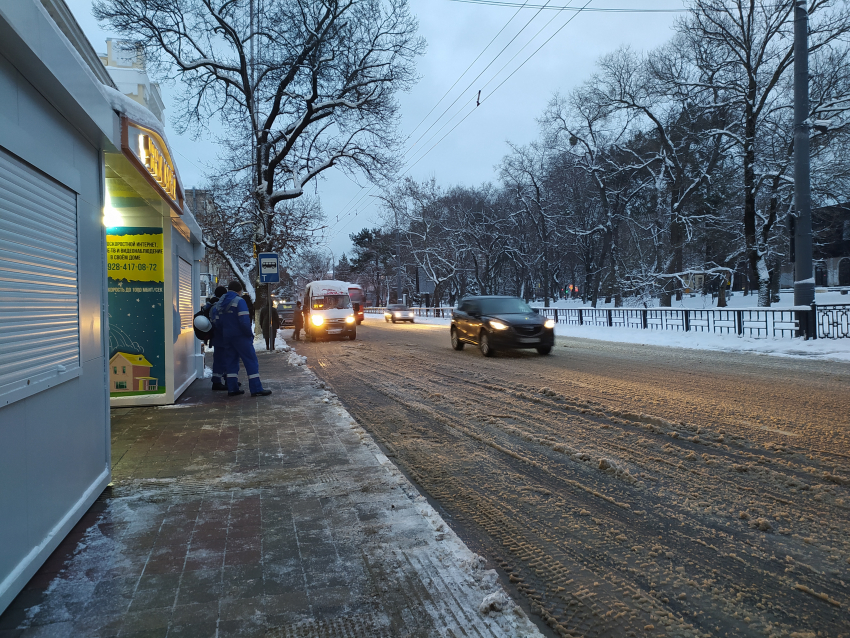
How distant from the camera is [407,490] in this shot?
4570 mm

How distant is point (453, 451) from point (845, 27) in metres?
23.4

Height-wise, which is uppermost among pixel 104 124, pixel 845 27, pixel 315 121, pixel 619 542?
pixel 845 27

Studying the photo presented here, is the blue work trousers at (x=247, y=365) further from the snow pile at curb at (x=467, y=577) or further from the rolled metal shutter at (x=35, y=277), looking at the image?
the snow pile at curb at (x=467, y=577)

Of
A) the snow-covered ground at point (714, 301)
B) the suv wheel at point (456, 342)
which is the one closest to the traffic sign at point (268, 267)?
the suv wheel at point (456, 342)

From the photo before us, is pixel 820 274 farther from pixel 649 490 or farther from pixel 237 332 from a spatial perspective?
pixel 649 490

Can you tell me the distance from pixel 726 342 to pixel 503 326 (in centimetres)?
728

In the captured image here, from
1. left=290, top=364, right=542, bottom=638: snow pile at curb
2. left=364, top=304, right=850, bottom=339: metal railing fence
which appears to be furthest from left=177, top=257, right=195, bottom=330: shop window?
left=364, top=304, right=850, bottom=339: metal railing fence

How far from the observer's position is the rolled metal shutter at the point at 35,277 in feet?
9.94

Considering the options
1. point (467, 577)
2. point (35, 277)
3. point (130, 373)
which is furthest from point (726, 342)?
point (35, 277)

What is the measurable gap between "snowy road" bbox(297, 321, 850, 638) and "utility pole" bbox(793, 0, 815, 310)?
6929 millimetres

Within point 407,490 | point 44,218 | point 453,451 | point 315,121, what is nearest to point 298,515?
point 407,490

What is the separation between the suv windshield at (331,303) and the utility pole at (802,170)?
661 inches

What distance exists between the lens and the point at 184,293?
34.4 feet

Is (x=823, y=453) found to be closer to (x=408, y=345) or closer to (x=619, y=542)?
(x=619, y=542)
